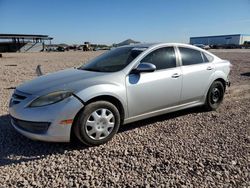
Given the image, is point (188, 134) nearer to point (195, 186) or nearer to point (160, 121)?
point (160, 121)

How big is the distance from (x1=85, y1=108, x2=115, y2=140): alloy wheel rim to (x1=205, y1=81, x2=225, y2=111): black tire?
2.51 metres

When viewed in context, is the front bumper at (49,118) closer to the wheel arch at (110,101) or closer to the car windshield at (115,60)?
the wheel arch at (110,101)

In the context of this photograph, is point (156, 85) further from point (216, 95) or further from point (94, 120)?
point (216, 95)

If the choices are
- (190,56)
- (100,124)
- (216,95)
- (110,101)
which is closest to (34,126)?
(100,124)

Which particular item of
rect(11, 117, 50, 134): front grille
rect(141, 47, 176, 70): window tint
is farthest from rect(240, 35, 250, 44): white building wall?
rect(11, 117, 50, 134): front grille

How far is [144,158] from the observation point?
338 cm

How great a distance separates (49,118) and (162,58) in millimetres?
2330

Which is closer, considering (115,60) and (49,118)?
(49,118)

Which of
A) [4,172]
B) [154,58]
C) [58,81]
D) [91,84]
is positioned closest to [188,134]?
[154,58]

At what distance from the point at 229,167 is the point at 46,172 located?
91.0 inches

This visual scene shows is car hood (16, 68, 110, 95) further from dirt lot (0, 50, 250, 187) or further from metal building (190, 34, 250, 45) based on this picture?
metal building (190, 34, 250, 45)

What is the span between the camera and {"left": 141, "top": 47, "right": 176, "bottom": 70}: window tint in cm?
443

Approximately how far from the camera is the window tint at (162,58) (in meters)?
4.43

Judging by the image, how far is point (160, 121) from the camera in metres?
4.86
